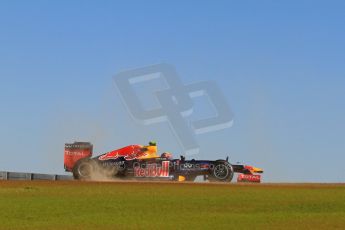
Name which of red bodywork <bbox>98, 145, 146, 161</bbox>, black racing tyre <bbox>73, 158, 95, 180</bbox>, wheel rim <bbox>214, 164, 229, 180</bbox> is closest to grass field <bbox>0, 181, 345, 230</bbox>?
wheel rim <bbox>214, 164, 229, 180</bbox>

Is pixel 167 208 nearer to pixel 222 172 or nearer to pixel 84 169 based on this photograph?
pixel 222 172

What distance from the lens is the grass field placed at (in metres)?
15.9

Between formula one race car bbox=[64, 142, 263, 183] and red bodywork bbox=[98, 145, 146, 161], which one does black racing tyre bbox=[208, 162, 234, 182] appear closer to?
formula one race car bbox=[64, 142, 263, 183]

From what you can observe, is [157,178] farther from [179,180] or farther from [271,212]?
[271,212]

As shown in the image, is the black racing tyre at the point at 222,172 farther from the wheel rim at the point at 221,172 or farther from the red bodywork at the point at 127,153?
the red bodywork at the point at 127,153

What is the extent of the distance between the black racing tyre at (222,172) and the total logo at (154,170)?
8.70ft

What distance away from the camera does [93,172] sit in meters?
38.1

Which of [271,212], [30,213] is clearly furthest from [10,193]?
[271,212]

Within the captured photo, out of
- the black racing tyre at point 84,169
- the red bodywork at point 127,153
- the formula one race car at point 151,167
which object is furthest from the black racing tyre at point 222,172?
the black racing tyre at point 84,169

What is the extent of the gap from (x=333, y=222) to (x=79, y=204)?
315 inches

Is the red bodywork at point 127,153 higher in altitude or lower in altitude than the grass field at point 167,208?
higher

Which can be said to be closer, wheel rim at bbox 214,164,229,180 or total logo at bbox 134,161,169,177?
wheel rim at bbox 214,164,229,180

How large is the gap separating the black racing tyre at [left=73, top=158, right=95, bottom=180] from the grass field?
34.4 ft

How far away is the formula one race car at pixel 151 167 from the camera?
36781mm
